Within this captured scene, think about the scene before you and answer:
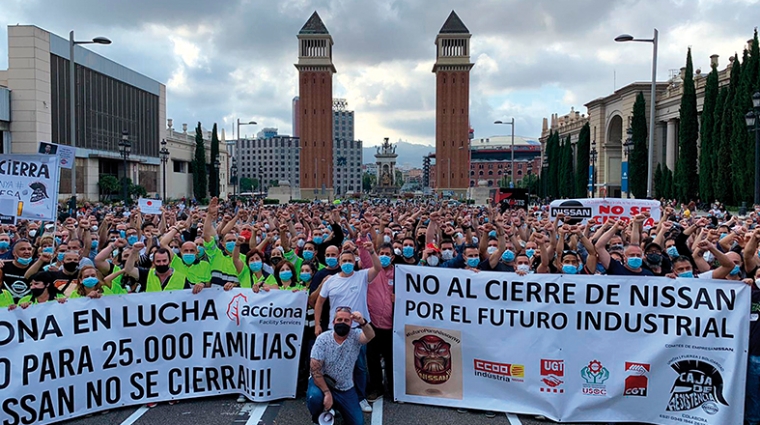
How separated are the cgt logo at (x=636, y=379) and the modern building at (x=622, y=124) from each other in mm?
44137

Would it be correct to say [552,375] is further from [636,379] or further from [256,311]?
[256,311]

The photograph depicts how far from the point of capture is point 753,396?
5.36 meters

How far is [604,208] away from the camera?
14.0 meters

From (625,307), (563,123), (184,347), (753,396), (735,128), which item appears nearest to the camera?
(753,396)

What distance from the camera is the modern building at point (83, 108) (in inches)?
1871

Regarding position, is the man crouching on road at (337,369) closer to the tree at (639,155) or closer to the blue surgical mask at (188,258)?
the blue surgical mask at (188,258)

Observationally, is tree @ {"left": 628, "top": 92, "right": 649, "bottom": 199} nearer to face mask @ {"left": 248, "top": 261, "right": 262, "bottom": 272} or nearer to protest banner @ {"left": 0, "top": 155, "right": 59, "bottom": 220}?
face mask @ {"left": 248, "top": 261, "right": 262, "bottom": 272}

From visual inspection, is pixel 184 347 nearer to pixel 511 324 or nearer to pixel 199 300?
pixel 199 300

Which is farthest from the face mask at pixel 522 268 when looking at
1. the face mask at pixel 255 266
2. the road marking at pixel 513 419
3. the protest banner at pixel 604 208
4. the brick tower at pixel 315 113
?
the brick tower at pixel 315 113

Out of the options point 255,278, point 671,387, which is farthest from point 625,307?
point 255,278

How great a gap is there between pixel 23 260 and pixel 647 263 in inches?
293

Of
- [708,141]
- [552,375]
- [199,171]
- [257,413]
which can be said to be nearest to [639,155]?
[708,141]

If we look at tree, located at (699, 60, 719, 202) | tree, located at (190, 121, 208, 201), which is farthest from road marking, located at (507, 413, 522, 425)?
tree, located at (190, 121, 208, 201)

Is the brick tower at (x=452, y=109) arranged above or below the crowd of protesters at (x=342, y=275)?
above
